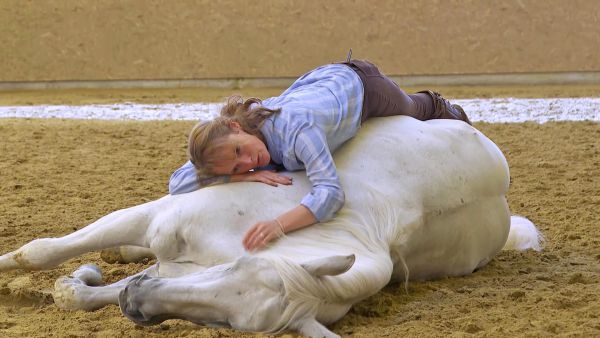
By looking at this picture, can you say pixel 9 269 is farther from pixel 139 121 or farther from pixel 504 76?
pixel 504 76

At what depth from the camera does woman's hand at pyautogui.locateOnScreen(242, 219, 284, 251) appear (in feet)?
9.37

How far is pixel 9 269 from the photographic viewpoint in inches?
135

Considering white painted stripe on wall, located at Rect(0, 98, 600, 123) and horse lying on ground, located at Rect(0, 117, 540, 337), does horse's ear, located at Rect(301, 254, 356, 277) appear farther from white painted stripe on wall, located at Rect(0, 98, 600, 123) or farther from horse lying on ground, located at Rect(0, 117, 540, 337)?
white painted stripe on wall, located at Rect(0, 98, 600, 123)

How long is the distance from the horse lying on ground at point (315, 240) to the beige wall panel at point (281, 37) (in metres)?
8.67

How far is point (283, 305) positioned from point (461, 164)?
1.20 metres

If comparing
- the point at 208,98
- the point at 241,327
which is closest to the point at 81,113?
the point at 208,98

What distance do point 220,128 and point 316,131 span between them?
33 centimetres

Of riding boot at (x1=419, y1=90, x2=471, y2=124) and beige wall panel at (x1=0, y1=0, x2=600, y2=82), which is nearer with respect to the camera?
riding boot at (x1=419, y1=90, x2=471, y2=124)

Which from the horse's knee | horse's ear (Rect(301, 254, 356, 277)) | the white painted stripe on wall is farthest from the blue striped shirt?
the white painted stripe on wall

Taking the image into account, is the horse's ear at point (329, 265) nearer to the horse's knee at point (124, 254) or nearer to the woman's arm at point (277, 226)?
the woman's arm at point (277, 226)

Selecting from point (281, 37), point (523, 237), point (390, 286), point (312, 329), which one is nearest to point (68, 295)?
point (312, 329)

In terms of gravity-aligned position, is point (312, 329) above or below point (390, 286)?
above

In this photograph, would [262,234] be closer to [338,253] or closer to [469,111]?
[338,253]

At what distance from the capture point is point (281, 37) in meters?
12.4
